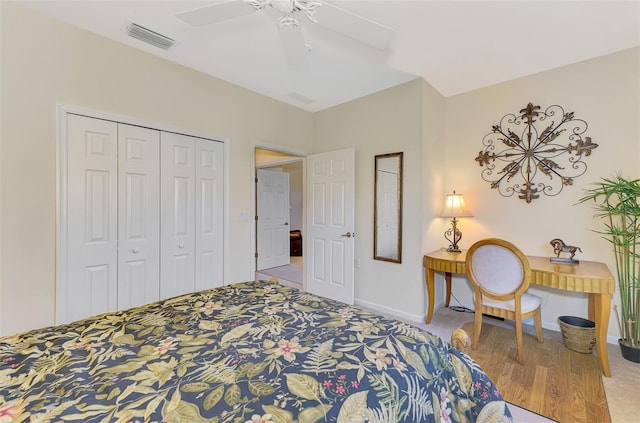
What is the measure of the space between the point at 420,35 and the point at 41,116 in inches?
118

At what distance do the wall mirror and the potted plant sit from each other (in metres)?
1.76

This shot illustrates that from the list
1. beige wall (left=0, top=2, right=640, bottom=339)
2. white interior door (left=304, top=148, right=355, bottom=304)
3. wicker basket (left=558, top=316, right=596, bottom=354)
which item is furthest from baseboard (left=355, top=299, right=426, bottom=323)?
wicker basket (left=558, top=316, right=596, bottom=354)

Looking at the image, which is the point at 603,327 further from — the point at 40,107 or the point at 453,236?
the point at 40,107

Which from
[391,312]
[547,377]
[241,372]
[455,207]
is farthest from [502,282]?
[241,372]

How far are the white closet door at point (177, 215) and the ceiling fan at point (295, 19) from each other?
1.37 m

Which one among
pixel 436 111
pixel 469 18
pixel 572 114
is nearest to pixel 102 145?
pixel 469 18

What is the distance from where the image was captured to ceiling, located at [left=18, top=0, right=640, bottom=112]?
1997 mm

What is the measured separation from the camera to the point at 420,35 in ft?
7.48

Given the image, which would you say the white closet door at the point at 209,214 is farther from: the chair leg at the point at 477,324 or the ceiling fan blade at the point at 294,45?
the chair leg at the point at 477,324

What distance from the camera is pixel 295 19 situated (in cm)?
165

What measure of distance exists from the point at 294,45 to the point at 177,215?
76.8 inches

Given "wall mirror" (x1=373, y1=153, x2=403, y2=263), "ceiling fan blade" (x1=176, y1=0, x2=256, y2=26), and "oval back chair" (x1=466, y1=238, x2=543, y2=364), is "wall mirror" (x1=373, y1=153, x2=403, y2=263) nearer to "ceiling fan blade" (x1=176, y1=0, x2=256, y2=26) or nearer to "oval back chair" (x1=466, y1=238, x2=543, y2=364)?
"oval back chair" (x1=466, y1=238, x2=543, y2=364)

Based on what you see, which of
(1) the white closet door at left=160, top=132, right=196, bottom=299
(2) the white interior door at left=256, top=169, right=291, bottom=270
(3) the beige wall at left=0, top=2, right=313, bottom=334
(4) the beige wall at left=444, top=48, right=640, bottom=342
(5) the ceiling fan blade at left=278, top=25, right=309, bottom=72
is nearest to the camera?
(5) the ceiling fan blade at left=278, top=25, right=309, bottom=72

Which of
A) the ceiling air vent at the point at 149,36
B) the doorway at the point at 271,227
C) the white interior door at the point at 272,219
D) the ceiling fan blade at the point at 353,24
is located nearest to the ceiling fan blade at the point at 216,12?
the ceiling fan blade at the point at 353,24
